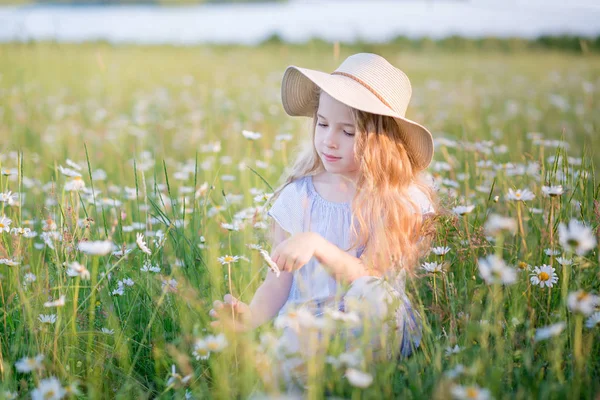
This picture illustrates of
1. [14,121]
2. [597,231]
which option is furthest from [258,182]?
[14,121]

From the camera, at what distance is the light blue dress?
2033mm

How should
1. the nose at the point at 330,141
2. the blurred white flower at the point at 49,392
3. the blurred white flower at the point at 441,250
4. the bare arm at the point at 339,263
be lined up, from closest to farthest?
1. the blurred white flower at the point at 49,392
2. the bare arm at the point at 339,263
3. the blurred white flower at the point at 441,250
4. the nose at the point at 330,141

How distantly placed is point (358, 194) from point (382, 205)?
0.29ft

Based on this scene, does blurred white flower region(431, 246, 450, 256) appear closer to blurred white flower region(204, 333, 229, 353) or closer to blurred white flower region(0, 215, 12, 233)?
blurred white flower region(204, 333, 229, 353)

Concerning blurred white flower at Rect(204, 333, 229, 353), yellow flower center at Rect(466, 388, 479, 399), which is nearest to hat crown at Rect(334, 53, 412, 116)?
blurred white flower at Rect(204, 333, 229, 353)

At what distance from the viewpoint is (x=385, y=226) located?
1.99 meters

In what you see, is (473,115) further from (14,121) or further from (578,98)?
(14,121)

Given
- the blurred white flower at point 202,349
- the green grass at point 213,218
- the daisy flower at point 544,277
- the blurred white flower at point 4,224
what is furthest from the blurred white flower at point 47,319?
the daisy flower at point 544,277

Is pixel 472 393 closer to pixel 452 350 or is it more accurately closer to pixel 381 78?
pixel 452 350

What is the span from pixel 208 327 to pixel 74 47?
9.44m

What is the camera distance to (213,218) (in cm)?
273

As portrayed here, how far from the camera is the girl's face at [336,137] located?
2.01 meters

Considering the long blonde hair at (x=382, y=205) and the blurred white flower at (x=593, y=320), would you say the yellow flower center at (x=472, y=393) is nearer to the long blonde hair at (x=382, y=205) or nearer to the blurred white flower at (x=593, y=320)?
the blurred white flower at (x=593, y=320)

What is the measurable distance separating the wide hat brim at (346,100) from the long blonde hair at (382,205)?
6 cm
